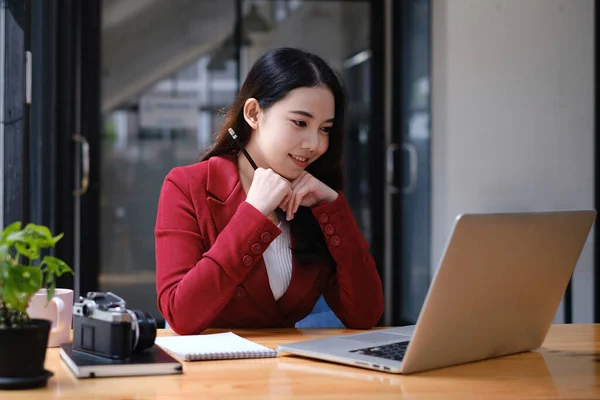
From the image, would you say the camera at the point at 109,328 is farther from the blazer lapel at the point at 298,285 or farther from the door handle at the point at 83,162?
the door handle at the point at 83,162

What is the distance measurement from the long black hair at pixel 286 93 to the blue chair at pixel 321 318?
0.14 meters

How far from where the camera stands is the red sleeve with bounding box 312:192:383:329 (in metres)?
1.75

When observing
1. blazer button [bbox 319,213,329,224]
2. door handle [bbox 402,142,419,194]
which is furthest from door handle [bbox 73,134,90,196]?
blazer button [bbox 319,213,329,224]

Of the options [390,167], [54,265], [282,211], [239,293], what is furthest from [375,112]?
[54,265]

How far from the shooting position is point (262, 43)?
497cm

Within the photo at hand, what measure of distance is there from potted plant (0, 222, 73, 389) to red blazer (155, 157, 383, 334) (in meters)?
0.57

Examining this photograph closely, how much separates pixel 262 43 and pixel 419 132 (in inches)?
45.1

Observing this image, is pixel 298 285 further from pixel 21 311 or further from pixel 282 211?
pixel 21 311

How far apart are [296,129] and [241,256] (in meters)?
0.36

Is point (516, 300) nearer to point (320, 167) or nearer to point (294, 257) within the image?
point (294, 257)

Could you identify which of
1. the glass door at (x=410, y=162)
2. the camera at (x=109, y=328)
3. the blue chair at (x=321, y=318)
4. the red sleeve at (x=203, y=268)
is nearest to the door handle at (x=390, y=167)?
the glass door at (x=410, y=162)

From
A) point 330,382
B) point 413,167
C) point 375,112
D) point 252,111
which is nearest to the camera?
point 330,382

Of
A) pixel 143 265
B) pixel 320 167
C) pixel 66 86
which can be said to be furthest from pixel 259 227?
pixel 143 265

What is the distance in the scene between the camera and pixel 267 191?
1661 mm
